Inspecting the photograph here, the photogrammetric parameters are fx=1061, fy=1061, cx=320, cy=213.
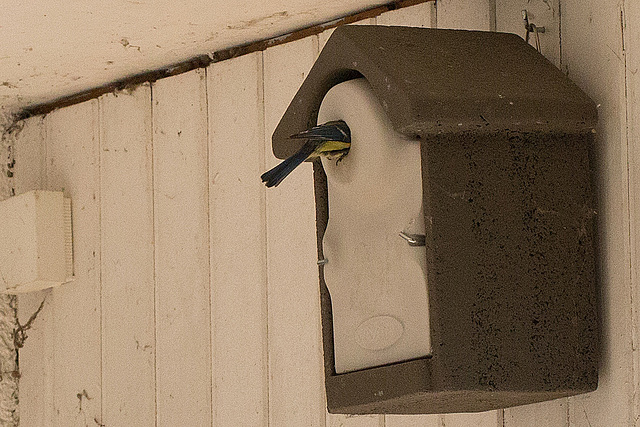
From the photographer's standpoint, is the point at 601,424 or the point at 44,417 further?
the point at 44,417

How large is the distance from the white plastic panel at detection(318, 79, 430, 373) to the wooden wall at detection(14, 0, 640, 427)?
0.20m

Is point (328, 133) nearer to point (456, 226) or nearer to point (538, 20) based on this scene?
point (456, 226)

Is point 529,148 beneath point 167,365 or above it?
above

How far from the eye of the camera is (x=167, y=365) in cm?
149

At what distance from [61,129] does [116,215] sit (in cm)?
22

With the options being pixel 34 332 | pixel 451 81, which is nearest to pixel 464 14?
pixel 451 81

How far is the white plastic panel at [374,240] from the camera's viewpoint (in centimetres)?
90

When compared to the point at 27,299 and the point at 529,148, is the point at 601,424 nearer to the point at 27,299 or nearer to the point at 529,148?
the point at 529,148

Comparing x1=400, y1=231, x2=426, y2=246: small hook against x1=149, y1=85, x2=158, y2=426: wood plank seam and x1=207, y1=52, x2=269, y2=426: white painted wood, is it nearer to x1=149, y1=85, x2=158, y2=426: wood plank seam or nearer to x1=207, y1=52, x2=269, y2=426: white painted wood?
x1=207, y1=52, x2=269, y2=426: white painted wood

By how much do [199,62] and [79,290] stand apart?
430 millimetres

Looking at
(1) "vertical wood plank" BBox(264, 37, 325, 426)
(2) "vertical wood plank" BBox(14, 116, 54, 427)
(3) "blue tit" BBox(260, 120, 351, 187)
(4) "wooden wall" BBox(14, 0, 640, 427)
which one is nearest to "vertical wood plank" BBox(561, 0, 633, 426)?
(4) "wooden wall" BBox(14, 0, 640, 427)

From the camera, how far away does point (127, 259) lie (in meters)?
1.57

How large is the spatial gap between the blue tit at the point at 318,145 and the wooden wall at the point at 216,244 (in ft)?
0.82

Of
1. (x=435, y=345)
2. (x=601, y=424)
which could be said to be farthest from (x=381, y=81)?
(x=601, y=424)
